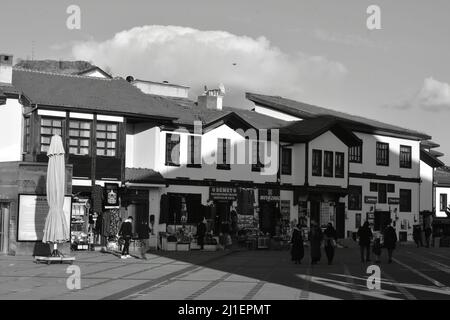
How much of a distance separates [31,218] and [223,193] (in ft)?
52.2

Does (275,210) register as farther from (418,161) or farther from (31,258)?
(31,258)

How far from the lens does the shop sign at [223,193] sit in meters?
47.1

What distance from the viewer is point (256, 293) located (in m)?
19.6

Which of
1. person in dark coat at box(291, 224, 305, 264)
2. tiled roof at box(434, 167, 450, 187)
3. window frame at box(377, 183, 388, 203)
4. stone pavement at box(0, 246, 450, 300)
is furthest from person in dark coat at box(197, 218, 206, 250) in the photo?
tiled roof at box(434, 167, 450, 187)

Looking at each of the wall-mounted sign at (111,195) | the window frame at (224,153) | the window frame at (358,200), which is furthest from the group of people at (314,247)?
the window frame at (358,200)

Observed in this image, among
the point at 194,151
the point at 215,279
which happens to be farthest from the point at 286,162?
the point at 215,279

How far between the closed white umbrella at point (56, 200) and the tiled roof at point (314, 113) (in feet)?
101

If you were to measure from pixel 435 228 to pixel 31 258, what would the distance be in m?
47.9

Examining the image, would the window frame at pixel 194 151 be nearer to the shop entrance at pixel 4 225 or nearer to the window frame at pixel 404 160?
the shop entrance at pixel 4 225

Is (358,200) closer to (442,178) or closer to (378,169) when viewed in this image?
(378,169)

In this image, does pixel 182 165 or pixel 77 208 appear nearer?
pixel 77 208

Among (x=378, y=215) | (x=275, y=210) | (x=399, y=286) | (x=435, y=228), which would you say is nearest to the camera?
(x=399, y=286)

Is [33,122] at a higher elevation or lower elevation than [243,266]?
higher

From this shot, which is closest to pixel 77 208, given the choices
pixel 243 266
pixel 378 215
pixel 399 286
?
pixel 243 266
